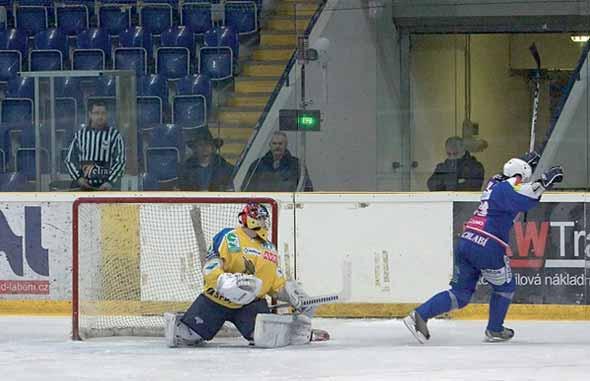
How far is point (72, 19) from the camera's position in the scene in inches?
521

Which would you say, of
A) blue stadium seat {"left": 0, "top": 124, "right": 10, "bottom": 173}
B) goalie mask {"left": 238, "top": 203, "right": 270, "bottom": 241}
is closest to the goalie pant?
goalie mask {"left": 238, "top": 203, "right": 270, "bottom": 241}

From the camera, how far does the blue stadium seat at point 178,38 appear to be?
38.5ft

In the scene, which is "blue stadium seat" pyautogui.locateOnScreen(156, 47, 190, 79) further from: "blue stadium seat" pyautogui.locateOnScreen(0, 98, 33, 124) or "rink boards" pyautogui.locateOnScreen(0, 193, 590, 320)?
"rink boards" pyautogui.locateOnScreen(0, 193, 590, 320)

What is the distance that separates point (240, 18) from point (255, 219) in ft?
11.7

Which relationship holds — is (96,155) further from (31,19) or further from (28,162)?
(31,19)

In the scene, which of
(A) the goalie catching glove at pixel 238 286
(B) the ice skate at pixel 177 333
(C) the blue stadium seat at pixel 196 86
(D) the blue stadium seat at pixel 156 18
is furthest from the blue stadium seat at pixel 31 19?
(A) the goalie catching glove at pixel 238 286

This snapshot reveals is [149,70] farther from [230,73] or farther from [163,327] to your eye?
[163,327]

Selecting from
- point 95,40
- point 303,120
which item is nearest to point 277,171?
point 303,120

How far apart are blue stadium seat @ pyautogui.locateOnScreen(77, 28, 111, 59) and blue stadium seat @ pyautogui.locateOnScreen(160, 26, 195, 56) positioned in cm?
48

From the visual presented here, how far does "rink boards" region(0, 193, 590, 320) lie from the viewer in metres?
10.1

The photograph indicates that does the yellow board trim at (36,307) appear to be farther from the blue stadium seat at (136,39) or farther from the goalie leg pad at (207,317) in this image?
the blue stadium seat at (136,39)

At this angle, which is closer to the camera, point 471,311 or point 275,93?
point 471,311

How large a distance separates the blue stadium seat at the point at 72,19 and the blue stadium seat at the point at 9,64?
2.18ft

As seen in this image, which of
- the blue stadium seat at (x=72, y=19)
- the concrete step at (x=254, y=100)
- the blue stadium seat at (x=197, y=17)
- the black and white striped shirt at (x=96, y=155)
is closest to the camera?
the concrete step at (x=254, y=100)
